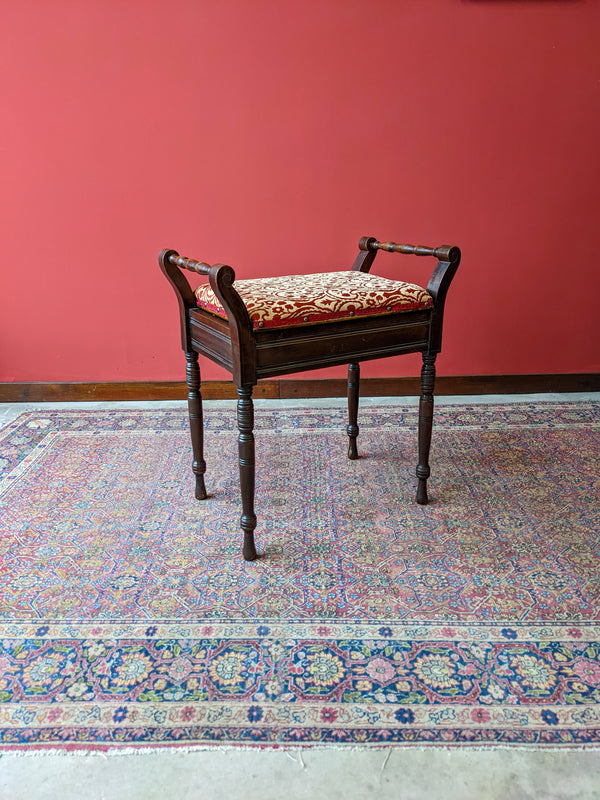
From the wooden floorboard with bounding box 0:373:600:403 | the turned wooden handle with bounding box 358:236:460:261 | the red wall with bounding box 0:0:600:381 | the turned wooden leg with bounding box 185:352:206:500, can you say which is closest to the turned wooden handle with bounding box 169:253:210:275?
the turned wooden leg with bounding box 185:352:206:500

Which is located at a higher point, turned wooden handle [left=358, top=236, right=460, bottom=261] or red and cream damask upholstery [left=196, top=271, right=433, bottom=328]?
turned wooden handle [left=358, top=236, right=460, bottom=261]

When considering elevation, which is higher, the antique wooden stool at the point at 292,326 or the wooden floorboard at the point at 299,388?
the antique wooden stool at the point at 292,326

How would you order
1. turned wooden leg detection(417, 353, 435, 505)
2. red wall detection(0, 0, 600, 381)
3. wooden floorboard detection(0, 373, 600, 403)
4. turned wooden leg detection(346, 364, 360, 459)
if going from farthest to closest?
wooden floorboard detection(0, 373, 600, 403) → red wall detection(0, 0, 600, 381) → turned wooden leg detection(346, 364, 360, 459) → turned wooden leg detection(417, 353, 435, 505)

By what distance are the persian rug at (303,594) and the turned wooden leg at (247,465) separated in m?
0.08

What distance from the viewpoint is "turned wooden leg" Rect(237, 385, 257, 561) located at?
1.85 metres

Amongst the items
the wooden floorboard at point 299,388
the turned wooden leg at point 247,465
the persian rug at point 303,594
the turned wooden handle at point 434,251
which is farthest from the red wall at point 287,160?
the turned wooden leg at point 247,465

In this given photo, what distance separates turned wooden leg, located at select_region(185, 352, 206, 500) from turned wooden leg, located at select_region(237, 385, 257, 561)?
1.23ft

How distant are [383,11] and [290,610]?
2.71 metres

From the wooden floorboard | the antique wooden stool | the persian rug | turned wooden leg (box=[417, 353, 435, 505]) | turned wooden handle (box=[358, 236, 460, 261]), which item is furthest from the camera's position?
the wooden floorboard

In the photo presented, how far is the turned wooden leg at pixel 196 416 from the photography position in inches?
87.7

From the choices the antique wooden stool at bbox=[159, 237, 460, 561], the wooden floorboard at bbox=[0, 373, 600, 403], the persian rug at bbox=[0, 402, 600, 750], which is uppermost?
the antique wooden stool at bbox=[159, 237, 460, 561]

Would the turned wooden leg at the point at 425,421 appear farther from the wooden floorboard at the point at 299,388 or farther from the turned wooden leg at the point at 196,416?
the wooden floorboard at the point at 299,388

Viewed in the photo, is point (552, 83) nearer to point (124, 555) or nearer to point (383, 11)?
point (383, 11)

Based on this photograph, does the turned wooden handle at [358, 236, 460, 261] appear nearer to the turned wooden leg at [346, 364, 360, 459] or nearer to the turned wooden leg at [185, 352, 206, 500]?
the turned wooden leg at [346, 364, 360, 459]
